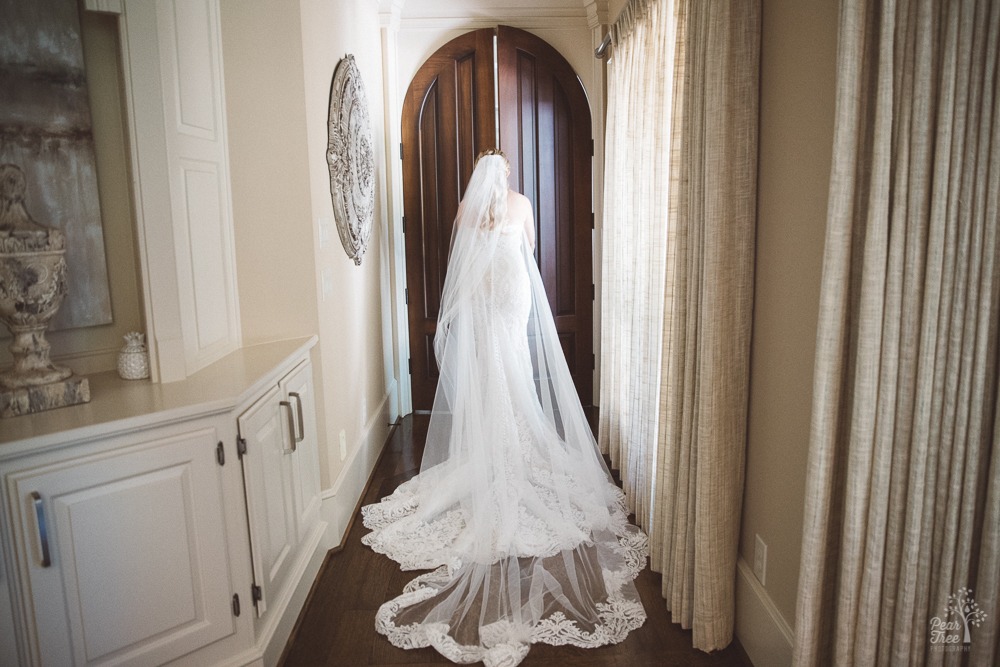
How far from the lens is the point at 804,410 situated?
183 cm

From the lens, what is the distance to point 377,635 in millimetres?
2422

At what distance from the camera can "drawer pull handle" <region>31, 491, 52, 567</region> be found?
5.34ft

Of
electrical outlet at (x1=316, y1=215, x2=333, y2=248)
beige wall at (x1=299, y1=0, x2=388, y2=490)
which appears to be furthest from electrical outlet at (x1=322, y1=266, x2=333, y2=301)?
electrical outlet at (x1=316, y1=215, x2=333, y2=248)

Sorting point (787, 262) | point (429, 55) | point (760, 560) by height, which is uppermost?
point (429, 55)

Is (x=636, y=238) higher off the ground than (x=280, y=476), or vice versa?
(x=636, y=238)

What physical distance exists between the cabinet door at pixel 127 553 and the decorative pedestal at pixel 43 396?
26cm

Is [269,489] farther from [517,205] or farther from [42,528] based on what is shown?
[517,205]

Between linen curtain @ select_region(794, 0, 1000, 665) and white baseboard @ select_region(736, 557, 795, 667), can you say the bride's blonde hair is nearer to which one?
white baseboard @ select_region(736, 557, 795, 667)

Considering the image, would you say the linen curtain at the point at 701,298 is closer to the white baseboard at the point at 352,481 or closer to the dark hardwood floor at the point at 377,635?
the dark hardwood floor at the point at 377,635

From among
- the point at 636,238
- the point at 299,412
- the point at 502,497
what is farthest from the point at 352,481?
the point at 636,238

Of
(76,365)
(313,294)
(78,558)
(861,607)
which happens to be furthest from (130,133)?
(861,607)

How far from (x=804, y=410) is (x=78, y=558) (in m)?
1.95

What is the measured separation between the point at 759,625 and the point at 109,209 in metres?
2.50

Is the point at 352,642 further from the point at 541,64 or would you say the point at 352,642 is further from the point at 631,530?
the point at 541,64
